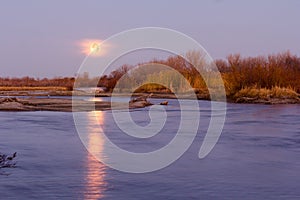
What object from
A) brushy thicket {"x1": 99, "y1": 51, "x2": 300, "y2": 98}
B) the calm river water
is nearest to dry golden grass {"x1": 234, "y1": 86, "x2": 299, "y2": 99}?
brushy thicket {"x1": 99, "y1": 51, "x2": 300, "y2": 98}

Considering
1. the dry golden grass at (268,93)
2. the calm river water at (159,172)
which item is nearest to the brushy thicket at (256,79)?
the dry golden grass at (268,93)

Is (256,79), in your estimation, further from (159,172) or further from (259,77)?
(159,172)

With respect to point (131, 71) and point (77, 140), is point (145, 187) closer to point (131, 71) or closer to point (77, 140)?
point (77, 140)

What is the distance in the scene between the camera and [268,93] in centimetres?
4034

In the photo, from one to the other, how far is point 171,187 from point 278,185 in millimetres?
2020

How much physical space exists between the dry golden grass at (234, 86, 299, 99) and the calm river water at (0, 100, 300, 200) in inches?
946

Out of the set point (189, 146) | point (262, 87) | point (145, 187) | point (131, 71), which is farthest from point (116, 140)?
point (131, 71)

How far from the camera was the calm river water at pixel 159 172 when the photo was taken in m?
8.13

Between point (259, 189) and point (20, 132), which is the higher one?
point (20, 132)

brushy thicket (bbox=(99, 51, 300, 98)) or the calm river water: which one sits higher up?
brushy thicket (bbox=(99, 51, 300, 98))

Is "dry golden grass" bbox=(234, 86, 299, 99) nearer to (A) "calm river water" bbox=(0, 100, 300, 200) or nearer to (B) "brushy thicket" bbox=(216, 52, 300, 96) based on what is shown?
(B) "brushy thicket" bbox=(216, 52, 300, 96)

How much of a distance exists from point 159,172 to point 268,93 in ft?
105

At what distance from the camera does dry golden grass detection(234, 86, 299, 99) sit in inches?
Result: 1567

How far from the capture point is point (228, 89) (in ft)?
150
